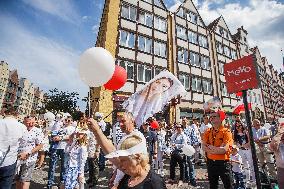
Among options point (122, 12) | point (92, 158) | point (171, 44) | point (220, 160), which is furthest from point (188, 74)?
point (220, 160)

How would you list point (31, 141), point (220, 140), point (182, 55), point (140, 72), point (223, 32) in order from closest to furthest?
point (220, 140) → point (31, 141) → point (140, 72) → point (182, 55) → point (223, 32)

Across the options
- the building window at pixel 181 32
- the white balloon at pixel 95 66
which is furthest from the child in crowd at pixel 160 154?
the building window at pixel 181 32

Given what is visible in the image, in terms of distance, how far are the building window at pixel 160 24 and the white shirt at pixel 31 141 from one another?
1814 cm

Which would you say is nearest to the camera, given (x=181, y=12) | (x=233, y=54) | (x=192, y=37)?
(x=181, y=12)

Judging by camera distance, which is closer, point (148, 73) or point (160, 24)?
point (148, 73)

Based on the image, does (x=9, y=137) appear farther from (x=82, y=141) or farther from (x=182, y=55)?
(x=182, y=55)

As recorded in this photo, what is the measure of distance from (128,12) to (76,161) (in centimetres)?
1665

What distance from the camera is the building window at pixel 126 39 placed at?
1872cm

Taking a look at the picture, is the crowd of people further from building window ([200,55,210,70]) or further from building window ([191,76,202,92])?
building window ([200,55,210,70])

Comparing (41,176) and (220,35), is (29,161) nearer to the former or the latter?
(41,176)

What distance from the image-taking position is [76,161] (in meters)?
5.44

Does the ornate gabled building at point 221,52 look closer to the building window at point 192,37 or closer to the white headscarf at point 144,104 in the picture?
the building window at point 192,37

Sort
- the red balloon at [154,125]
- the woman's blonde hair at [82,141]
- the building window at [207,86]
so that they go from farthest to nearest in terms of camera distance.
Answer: the building window at [207,86]
the red balloon at [154,125]
the woman's blonde hair at [82,141]

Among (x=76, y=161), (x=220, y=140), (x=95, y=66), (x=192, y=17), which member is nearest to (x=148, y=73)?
(x=192, y=17)
